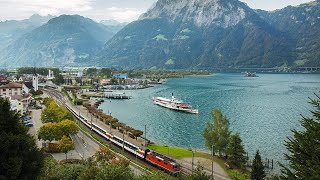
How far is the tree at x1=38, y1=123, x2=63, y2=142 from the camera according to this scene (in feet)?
164

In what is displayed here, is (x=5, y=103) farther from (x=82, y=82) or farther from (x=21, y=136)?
(x=82, y=82)

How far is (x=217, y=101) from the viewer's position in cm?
12062

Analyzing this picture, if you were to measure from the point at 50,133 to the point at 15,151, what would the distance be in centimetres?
3040

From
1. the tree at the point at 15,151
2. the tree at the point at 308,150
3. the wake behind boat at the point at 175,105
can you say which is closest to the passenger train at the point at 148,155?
the tree at the point at 15,151

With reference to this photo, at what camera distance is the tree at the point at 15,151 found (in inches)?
794

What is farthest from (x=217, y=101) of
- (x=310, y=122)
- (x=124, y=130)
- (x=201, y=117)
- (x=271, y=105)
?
(x=310, y=122)

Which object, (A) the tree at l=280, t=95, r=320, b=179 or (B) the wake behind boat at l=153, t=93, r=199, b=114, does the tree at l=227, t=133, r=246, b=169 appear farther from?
(B) the wake behind boat at l=153, t=93, r=199, b=114

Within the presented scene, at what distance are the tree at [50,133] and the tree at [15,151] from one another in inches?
1071

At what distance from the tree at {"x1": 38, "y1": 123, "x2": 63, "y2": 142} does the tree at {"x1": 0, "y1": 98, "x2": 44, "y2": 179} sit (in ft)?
89.2

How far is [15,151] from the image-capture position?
68.5 ft

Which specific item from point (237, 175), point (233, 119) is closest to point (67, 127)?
point (237, 175)

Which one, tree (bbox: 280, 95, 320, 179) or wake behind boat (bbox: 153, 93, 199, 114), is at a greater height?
tree (bbox: 280, 95, 320, 179)

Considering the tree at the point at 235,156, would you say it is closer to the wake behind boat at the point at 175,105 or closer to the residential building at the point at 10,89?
the wake behind boat at the point at 175,105

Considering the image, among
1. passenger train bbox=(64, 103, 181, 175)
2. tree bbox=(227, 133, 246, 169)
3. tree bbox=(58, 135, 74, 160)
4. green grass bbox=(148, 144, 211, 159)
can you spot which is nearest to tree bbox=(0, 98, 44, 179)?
passenger train bbox=(64, 103, 181, 175)
